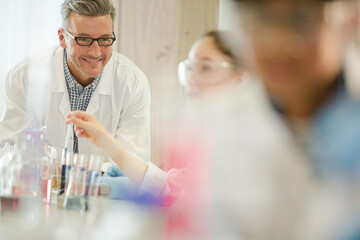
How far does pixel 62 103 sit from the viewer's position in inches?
89.2

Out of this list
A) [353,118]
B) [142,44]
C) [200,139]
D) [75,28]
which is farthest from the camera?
[142,44]

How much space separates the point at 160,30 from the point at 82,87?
3.33 feet

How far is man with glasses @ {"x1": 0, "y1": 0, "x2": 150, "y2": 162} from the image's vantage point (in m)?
2.16

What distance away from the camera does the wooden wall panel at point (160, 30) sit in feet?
10.2

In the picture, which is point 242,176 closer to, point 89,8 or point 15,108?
point 89,8

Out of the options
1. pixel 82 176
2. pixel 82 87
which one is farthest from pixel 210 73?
pixel 82 87

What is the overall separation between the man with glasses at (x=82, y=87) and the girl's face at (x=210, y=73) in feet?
2.35

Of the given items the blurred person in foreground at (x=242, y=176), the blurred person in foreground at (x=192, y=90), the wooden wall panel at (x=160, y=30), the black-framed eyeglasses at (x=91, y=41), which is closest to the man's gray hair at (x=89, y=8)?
the black-framed eyeglasses at (x=91, y=41)

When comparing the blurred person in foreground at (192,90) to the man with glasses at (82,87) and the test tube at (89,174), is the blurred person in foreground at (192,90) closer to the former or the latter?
the test tube at (89,174)

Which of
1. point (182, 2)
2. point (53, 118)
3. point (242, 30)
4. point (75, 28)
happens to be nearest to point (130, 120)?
point (53, 118)

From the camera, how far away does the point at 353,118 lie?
691mm

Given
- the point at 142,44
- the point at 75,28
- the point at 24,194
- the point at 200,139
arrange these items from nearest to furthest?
1. the point at 200,139
2. the point at 24,194
3. the point at 75,28
4. the point at 142,44

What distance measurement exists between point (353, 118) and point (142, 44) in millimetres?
2553

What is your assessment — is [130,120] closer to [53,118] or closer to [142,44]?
[53,118]
